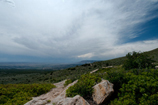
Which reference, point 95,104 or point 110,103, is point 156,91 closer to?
point 110,103

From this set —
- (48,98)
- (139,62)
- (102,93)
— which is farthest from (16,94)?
(139,62)

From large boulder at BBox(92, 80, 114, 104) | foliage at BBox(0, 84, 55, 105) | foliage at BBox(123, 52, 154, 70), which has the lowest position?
foliage at BBox(0, 84, 55, 105)

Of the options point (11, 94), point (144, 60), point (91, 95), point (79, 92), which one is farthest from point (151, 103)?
point (11, 94)

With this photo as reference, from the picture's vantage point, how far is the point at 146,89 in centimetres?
551

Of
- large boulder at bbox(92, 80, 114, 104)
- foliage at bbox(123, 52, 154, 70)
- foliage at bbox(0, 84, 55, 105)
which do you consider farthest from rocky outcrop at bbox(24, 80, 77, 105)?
foliage at bbox(123, 52, 154, 70)

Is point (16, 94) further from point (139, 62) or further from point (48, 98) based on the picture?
point (139, 62)

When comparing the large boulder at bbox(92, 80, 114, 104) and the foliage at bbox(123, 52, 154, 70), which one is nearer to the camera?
the large boulder at bbox(92, 80, 114, 104)

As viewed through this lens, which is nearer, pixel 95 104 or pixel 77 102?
pixel 77 102

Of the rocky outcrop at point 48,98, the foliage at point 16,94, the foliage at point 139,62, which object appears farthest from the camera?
the foliage at point 139,62

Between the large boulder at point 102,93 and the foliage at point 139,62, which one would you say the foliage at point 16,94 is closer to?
the large boulder at point 102,93

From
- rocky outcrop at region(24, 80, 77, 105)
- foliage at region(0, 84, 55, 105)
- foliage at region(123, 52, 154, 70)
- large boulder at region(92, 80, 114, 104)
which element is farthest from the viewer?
foliage at region(123, 52, 154, 70)

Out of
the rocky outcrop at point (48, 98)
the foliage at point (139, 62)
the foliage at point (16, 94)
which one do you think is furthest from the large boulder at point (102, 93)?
the foliage at point (16, 94)

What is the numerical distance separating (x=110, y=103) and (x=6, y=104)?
10357 mm

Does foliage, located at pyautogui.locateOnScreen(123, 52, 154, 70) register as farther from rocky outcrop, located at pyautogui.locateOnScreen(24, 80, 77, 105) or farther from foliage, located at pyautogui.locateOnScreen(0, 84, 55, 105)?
foliage, located at pyautogui.locateOnScreen(0, 84, 55, 105)
